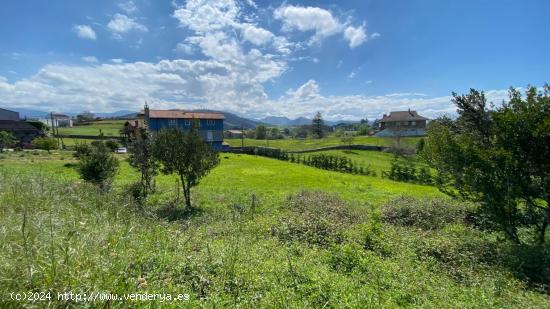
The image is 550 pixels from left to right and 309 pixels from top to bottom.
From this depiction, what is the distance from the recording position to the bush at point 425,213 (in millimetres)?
11647

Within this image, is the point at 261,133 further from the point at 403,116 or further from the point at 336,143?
the point at 403,116

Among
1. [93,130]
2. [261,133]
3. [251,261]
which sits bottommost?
[251,261]

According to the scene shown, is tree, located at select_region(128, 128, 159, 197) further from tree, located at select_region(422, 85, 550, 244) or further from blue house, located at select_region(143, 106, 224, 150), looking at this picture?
blue house, located at select_region(143, 106, 224, 150)

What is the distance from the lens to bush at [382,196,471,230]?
1165 centimetres

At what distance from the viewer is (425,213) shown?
12195mm

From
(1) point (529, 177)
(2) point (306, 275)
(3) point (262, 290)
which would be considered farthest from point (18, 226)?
(1) point (529, 177)

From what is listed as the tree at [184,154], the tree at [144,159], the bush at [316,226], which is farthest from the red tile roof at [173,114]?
the bush at [316,226]

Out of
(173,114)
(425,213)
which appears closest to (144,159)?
(425,213)

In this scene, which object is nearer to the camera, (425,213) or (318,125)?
(425,213)

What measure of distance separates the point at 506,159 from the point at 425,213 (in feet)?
15.8

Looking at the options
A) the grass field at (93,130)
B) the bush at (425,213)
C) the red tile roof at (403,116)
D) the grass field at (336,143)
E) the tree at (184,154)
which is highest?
the red tile roof at (403,116)

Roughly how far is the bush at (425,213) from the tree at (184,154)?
9825 millimetres

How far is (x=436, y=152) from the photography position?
34.8 feet

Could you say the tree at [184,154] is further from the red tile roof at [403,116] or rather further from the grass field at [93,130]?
the red tile roof at [403,116]
